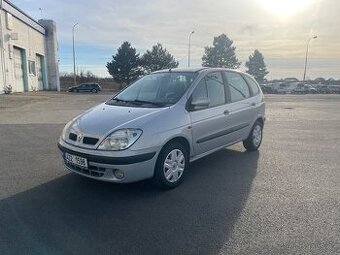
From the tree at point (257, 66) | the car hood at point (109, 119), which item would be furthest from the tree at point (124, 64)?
the car hood at point (109, 119)

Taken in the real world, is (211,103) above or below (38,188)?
above

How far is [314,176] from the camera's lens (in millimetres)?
5281

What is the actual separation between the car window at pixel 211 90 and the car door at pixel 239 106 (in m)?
0.27

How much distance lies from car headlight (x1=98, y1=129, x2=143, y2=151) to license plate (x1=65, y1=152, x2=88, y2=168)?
320 mm

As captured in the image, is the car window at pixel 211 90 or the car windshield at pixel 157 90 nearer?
the car windshield at pixel 157 90

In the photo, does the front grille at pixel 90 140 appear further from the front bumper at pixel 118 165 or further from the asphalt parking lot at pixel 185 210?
the asphalt parking lot at pixel 185 210

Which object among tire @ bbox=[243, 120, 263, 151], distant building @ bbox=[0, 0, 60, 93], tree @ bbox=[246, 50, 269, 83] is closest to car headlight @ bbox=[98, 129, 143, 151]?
tire @ bbox=[243, 120, 263, 151]

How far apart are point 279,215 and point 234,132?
7.82ft

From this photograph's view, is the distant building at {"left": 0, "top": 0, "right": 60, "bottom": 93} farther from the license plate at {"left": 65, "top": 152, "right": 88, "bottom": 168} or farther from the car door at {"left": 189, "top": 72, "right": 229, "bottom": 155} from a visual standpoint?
the car door at {"left": 189, "top": 72, "right": 229, "bottom": 155}

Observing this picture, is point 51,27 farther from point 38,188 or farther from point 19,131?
point 38,188

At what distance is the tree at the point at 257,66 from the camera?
263 feet

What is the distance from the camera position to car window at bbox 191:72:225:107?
5.15 meters

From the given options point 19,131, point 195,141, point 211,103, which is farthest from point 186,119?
point 19,131

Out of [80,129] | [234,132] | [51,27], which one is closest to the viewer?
[80,129]
